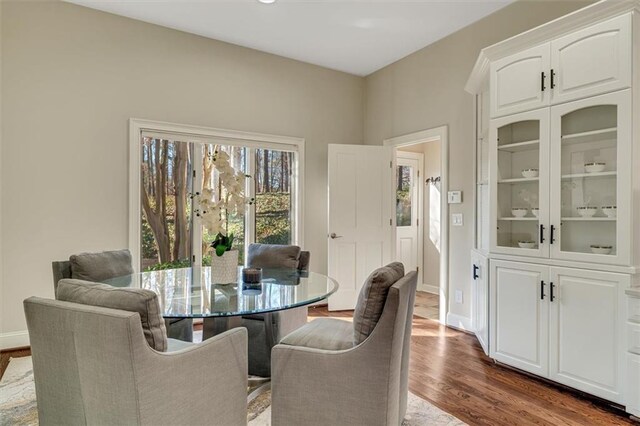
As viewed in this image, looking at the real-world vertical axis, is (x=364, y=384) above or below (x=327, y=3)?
below

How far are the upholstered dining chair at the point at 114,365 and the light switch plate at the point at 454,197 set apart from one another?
9.51ft

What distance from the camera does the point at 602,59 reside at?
2.25m

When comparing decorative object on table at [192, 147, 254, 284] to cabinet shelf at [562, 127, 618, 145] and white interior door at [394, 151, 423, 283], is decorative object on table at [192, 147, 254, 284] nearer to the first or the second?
cabinet shelf at [562, 127, 618, 145]

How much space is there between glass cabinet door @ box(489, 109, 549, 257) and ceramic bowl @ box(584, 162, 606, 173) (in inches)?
8.9

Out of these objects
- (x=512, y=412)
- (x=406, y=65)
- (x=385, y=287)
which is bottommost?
(x=512, y=412)

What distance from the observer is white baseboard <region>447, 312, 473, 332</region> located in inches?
142

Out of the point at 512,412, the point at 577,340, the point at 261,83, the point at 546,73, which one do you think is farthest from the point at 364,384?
the point at 261,83

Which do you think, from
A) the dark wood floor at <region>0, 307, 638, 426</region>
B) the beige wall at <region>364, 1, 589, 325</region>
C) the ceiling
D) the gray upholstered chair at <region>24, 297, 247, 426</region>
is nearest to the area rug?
the dark wood floor at <region>0, 307, 638, 426</region>

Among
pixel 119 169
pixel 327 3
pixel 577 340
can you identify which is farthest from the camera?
pixel 119 169

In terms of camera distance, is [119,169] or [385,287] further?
[119,169]

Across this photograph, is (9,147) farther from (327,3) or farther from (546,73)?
(546,73)

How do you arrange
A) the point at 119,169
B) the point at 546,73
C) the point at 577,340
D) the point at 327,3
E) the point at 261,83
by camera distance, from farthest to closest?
1. the point at 261,83
2. the point at 119,169
3. the point at 327,3
4. the point at 546,73
5. the point at 577,340

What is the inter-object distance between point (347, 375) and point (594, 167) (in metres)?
2.11

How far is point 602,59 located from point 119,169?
3876mm
